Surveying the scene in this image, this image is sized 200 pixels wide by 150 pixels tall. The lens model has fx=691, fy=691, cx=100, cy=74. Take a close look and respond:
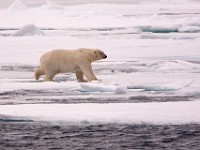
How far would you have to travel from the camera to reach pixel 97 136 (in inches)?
217

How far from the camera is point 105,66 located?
1242 cm

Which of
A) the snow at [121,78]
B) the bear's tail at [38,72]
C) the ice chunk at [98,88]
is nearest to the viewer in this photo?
the snow at [121,78]

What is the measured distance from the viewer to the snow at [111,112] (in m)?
5.99

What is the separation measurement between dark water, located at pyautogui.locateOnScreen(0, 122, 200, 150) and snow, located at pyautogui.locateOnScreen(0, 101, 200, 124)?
134 millimetres

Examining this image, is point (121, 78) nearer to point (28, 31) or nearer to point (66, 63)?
point (66, 63)

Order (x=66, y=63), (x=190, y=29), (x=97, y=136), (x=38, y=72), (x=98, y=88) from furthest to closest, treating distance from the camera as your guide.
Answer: (x=190, y=29), (x=38, y=72), (x=66, y=63), (x=98, y=88), (x=97, y=136)

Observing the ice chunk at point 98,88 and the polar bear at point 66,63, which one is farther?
the polar bear at point 66,63

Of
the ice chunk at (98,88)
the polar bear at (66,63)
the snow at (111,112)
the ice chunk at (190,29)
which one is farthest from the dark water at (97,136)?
the ice chunk at (190,29)

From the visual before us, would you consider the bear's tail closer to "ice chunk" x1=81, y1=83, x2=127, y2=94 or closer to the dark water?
"ice chunk" x1=81, y1=83, x2=127, y2=94

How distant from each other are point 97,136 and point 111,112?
820 mm

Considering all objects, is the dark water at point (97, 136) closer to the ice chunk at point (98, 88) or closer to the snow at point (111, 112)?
the snow at point (111, 112)

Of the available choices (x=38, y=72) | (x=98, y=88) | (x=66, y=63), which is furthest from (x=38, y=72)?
(x=98, y=88)

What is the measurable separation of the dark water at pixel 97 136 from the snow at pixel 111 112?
0.13 metres

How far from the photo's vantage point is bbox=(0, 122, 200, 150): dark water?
5152mm
